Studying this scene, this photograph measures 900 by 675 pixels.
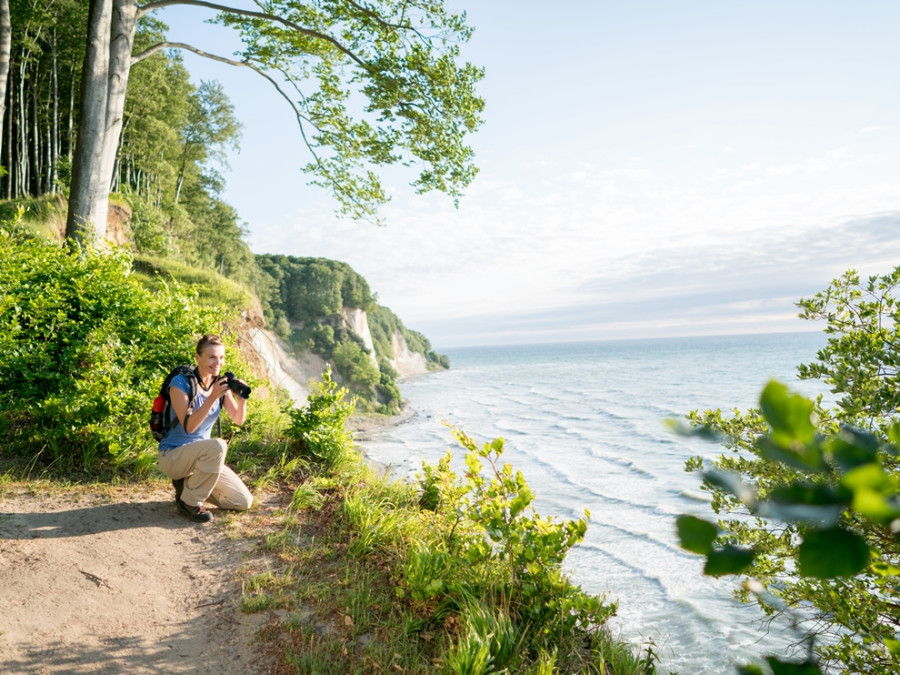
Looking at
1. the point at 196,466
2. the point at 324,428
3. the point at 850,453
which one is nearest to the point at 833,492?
the point at 850,453

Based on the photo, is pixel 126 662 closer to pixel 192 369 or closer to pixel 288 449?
pixel 192 369

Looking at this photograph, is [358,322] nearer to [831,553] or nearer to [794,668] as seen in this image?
[794,668]

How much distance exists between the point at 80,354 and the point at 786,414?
23.1 feet

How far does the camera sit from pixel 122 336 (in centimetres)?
635

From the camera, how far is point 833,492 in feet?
1.61

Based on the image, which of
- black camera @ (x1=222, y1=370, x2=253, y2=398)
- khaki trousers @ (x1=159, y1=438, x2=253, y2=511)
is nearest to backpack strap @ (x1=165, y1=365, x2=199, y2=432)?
khaki trousers @ (x1=159, y1=438, x2=253, y2=511)

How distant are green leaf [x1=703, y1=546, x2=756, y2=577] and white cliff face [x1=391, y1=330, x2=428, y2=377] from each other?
86.0 m

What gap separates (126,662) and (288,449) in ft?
11.9

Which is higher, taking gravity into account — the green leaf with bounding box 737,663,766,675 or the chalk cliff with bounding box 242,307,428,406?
the green leaf with bounding box 737,663,766,675

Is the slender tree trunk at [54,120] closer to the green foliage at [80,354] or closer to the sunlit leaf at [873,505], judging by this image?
the green foliage at [80,354]

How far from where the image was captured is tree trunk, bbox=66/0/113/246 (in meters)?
8.58

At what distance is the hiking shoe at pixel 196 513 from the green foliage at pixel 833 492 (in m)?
4.56

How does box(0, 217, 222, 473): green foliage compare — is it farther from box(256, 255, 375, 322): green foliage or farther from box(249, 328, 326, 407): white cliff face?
box(256, 255, 375, 322): green foliage

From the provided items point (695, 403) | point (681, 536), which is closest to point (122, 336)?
point (681, 536)
